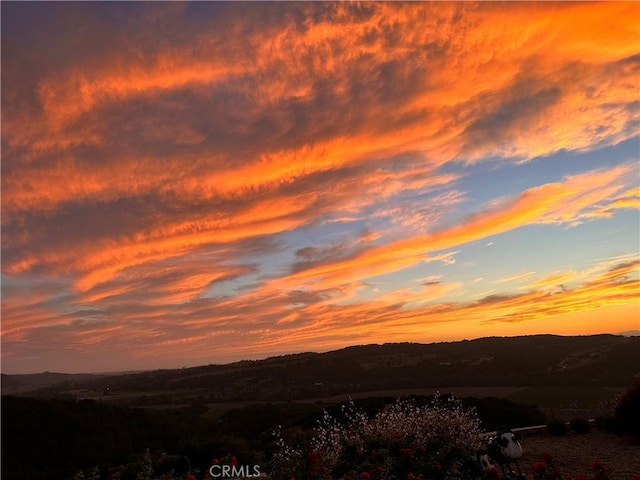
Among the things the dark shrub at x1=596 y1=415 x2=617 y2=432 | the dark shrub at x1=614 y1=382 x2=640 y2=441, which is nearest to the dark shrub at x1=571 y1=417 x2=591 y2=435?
the dark shrub at x1=596 y1=415 x2=617 y2=432

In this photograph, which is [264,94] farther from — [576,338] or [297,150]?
[576,338]

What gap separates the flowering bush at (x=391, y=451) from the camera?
9.16 metres

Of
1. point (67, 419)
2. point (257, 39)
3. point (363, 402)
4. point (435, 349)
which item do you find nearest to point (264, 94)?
point (257, 39)

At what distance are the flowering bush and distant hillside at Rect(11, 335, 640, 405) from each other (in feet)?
97.1

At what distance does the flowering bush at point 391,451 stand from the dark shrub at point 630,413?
16.5 ft

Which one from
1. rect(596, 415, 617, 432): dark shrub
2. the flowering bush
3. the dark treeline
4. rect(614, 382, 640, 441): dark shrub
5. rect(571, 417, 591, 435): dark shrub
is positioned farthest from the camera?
the dark treeline

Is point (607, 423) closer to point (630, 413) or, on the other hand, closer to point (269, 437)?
point (630, 413)

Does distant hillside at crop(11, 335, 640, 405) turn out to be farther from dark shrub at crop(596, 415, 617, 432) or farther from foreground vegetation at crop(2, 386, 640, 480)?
dark shrub at crop(596, 415, 617, 432)

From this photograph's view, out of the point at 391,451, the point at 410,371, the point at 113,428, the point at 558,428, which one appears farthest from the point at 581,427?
the point at 410,371

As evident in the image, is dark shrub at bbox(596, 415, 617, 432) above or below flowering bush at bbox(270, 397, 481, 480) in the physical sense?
below

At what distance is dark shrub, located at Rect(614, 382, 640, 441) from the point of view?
1336cm

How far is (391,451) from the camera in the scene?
10977 millimetres

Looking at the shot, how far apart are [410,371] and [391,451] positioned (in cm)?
4427

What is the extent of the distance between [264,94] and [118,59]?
4.71 m
